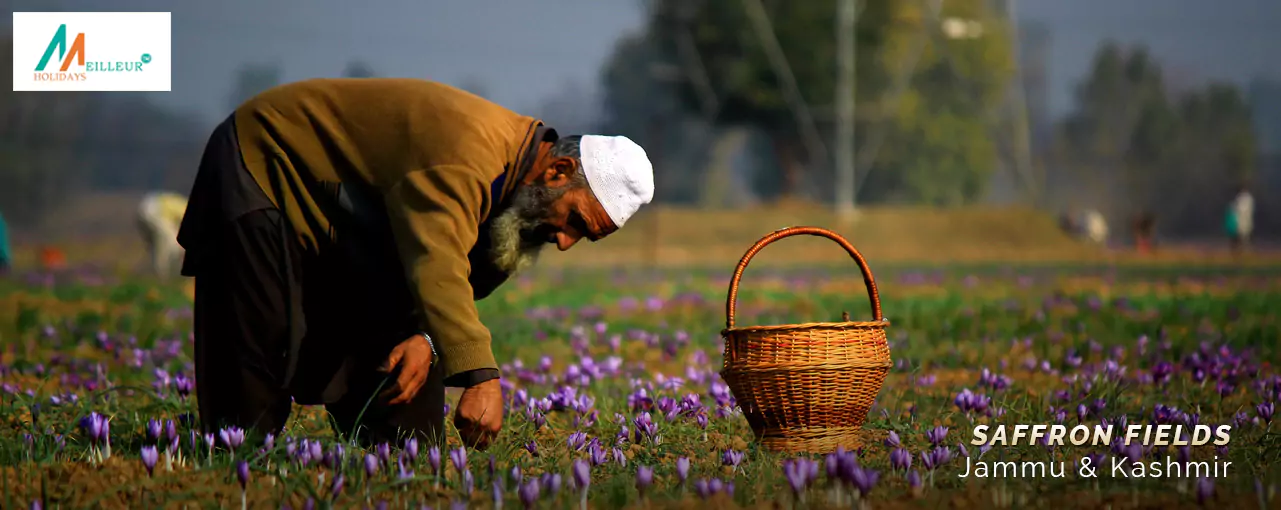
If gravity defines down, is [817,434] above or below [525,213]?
below

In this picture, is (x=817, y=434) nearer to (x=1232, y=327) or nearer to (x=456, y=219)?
(x=456, y=219)

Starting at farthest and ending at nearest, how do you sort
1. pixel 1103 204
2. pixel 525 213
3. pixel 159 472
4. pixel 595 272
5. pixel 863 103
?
pixel 1103 204 → pixel 863 103 → pixel 595 272 → pixel 525 213 → pixel 159 472

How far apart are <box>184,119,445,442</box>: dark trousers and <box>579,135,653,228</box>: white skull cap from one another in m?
0.84

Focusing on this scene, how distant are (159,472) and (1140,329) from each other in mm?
7336

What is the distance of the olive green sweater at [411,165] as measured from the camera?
3.83m

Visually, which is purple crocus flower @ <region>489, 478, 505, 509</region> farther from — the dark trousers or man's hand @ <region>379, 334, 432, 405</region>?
the dark trousers

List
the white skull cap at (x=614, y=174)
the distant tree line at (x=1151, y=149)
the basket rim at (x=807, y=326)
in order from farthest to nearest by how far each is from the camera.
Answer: the distant tree line at (x=1151, y=149) < the basket rim at (x=807, y=326) < the white skull cap at (x=614, y=174)

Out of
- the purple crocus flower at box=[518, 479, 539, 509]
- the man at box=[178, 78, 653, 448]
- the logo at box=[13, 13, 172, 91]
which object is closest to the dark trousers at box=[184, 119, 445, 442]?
the man at box=[178, 78, 653, 448]

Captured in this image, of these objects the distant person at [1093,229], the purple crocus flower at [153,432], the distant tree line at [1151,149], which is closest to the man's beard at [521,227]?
the purple crocus flower at [153,432]

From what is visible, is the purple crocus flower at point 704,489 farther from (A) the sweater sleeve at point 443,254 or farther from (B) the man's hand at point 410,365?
(B) the man's hand at point 410,365

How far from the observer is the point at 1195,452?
14.4 ft

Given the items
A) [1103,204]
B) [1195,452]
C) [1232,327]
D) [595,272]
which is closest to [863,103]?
[595,272]

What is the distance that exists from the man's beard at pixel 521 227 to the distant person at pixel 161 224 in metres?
16.3

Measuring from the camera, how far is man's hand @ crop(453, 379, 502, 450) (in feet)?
12.7
